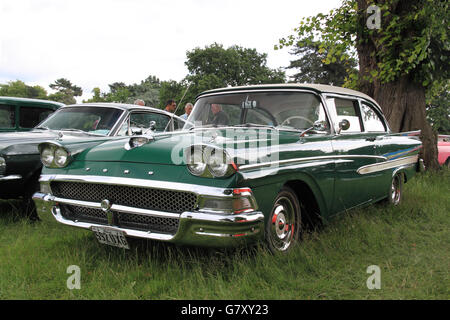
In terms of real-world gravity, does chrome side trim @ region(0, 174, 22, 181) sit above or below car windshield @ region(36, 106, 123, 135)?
below

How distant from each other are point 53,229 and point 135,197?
1.88m

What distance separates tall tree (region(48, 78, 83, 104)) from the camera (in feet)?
314

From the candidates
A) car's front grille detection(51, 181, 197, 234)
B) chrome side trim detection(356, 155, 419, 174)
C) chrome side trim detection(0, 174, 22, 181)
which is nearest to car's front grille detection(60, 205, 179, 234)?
car's front grille detection(51, 181, 197, 234)

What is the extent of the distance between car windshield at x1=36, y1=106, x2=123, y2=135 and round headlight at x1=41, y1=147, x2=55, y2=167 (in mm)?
1641

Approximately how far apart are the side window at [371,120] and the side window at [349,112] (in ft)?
0.58

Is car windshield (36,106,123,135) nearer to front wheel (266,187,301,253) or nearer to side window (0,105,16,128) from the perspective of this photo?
side window (0,105,16,128)

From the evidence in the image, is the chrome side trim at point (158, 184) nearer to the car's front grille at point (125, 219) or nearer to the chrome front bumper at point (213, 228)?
the chrome front bumper at point (213, 228)

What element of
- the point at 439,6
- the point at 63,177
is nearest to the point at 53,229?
the point at 63,177

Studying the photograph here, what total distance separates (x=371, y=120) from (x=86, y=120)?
4034 millimetres

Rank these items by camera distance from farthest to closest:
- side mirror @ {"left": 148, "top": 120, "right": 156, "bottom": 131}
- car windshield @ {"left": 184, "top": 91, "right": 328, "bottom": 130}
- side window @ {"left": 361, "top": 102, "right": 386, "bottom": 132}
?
1. side window @ {"left": 361, "top": 102, "right": 386, "bottom": 132}
2. side mirror @ {"left": 148, "top": 120, "right": 156, "bottom": 131}
3. car windshield @ {"left": 184, "top": 91, "right": 328, "bottom": 130}

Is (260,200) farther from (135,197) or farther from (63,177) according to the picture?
Answer: (63,177)

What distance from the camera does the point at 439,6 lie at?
7.51 metres

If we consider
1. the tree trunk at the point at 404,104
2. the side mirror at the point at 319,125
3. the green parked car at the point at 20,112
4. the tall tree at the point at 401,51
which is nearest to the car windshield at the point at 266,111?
the side mirror at the point at 319,125

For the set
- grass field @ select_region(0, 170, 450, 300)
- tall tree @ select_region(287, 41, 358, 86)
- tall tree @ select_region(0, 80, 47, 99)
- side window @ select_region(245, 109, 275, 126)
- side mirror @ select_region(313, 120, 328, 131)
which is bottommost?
grass field @ select_region(0, 170, 450, 300)
